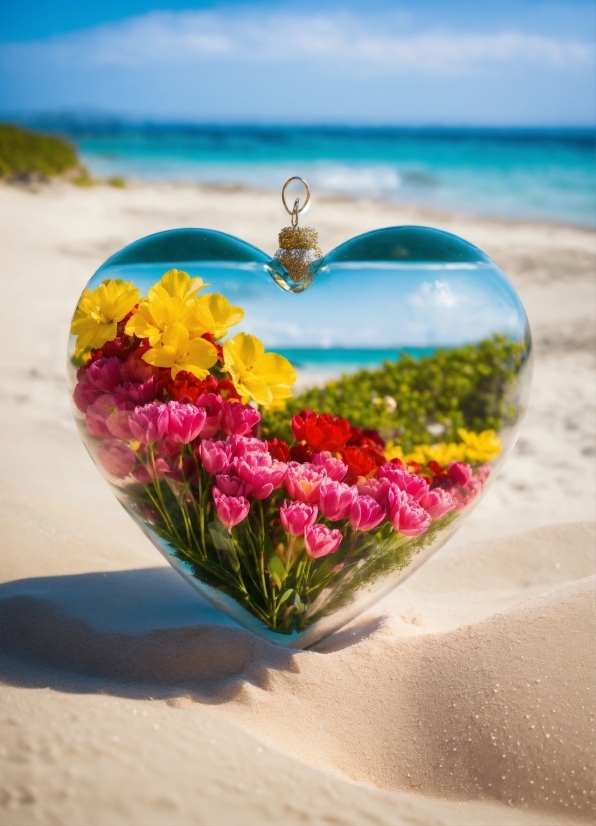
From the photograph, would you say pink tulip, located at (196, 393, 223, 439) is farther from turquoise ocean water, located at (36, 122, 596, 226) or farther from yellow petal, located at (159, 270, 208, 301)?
turquoise ocean water, located at (36, 122, 596, 226)

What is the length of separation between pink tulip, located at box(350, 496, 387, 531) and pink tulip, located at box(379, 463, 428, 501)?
0.09 metres

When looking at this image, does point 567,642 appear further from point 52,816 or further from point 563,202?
point 563,202

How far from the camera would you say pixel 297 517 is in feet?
5.70

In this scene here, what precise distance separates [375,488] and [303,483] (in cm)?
18

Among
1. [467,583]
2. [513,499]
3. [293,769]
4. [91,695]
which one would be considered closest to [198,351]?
[91,695]

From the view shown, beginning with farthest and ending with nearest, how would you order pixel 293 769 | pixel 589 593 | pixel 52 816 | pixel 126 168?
pixel 126 168
pixel 589 593
pixel 293 769
pixel 52 816

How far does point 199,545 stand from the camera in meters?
1.90

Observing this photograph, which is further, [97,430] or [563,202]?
[563,202]

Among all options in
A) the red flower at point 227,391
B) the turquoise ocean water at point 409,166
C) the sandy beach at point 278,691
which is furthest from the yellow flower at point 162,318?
the turquoise ocean water at point 409,166

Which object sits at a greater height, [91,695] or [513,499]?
[91,695]

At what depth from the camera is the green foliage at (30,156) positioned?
1288cm

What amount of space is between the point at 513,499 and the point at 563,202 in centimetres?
1410

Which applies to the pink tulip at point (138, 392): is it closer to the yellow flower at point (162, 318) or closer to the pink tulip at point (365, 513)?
the yellow flower at point (162, 318)

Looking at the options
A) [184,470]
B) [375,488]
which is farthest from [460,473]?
[184,470]
